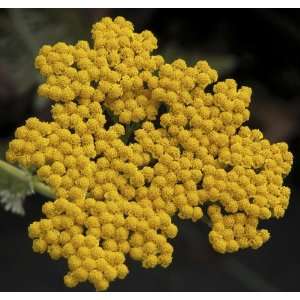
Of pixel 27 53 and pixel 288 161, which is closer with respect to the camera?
pixel 288 161

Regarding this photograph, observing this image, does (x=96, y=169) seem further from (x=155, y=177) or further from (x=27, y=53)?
(x=27, y=53)

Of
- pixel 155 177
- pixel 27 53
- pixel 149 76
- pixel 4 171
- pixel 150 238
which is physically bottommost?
pixel 150 238

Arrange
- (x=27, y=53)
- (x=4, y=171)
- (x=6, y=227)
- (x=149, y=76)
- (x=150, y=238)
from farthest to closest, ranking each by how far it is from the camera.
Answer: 1. (x=6, y=227)
2. (x=27, y=53)
3. (x=4, y=171)
4. (x=149, y=76)
5. (x=150, y=238)

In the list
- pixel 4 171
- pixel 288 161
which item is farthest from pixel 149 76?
pixel 4 171

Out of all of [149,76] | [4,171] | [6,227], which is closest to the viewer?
[149,76]

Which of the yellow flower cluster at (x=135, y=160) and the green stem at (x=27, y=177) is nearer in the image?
the yellow flower cluster at (x=135, y=160)

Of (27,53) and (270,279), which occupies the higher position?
(27,53)

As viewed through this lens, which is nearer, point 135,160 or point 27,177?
point 135,160

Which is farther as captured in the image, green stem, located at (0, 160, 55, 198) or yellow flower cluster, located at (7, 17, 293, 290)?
green stem, located at (0, 160, 55, 198)
